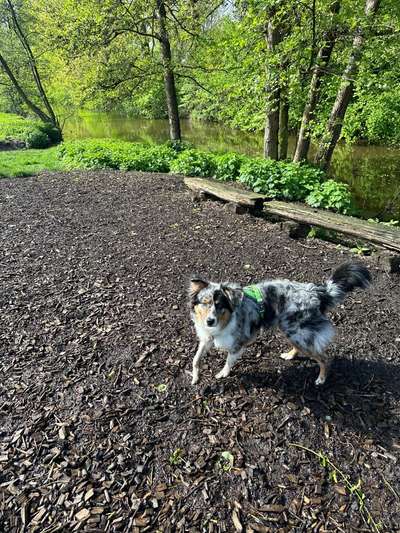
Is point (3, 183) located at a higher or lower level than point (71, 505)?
higher

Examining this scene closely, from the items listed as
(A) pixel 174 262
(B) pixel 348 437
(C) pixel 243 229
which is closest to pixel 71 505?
(B) pixel 348 437

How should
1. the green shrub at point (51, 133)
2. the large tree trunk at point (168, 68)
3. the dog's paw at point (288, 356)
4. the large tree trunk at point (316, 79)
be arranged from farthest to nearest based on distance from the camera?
the green shrub at point (51, 133)
the large tree trunk at point (168, 68)
the large tree trunk at point (316, 79)
the dog's paw at point (288, 356)

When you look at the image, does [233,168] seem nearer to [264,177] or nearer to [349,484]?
[264,177]

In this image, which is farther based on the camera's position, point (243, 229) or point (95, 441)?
point (243, 229)

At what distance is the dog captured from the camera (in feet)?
12.3

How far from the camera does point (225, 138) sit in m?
27.3

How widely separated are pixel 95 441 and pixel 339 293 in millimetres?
3063

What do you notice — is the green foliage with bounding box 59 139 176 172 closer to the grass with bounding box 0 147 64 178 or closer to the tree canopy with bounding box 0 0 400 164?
the grass with bounding box 0 147 64 178

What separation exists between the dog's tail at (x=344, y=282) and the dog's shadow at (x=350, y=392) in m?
0.93

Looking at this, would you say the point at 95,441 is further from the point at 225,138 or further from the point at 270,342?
the point at 225,138

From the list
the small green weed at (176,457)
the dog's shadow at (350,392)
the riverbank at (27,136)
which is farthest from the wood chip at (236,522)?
the riverbank at (27,136)

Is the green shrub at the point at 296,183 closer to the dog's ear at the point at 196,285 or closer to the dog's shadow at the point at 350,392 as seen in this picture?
the dog's shadow at the point at 350,392

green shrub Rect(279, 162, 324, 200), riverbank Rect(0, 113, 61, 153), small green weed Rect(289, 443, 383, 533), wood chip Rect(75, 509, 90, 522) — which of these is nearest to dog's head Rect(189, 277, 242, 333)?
small green weed Rect(289, 443, 383, 533)

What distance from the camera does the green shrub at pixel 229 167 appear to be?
1104cm
